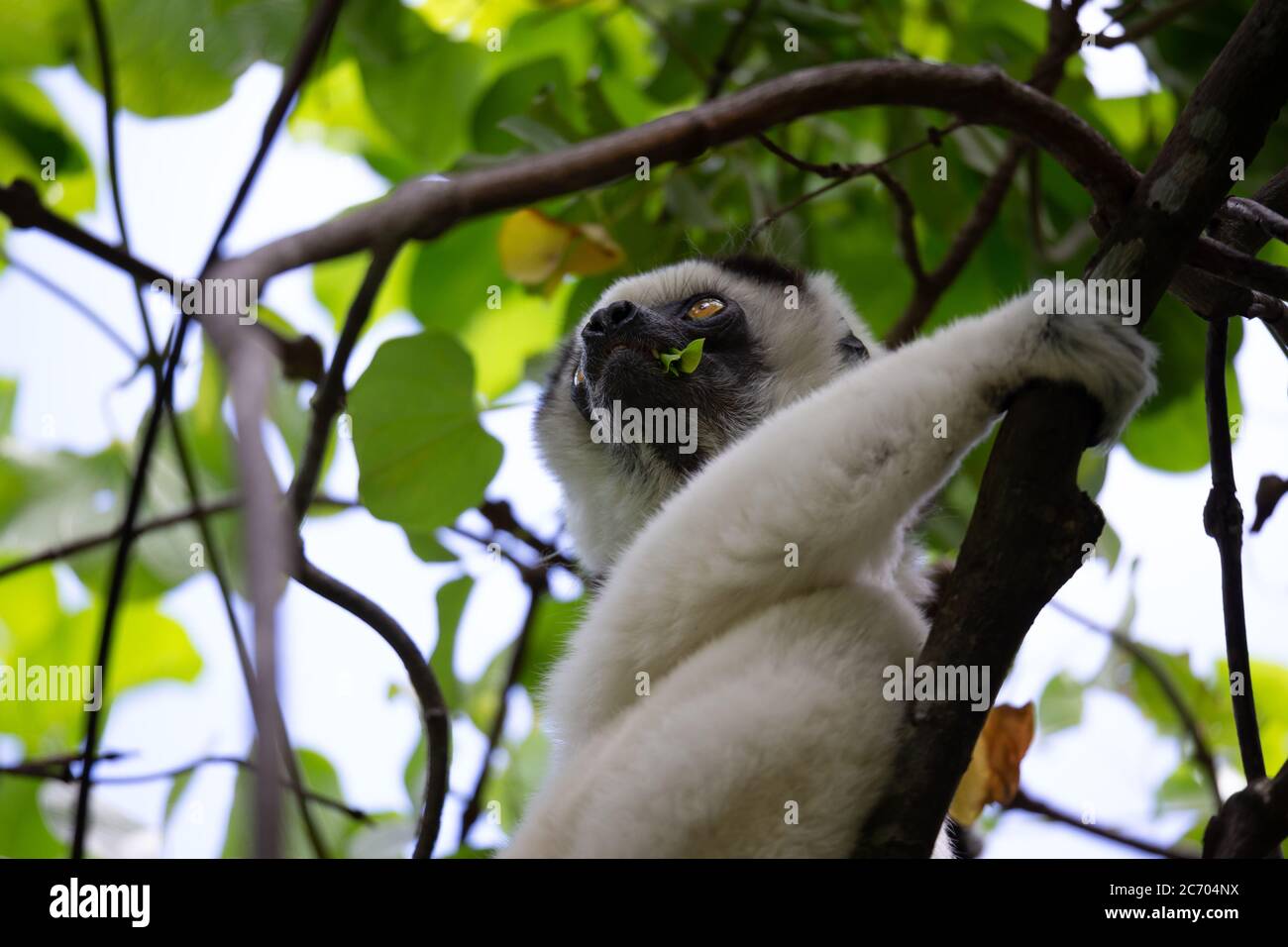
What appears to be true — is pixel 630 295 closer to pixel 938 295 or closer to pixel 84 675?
pixel 938 295

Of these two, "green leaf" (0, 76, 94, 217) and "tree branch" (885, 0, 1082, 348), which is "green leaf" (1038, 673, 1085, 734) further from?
"green leaf" (0, 76, 94, 217)

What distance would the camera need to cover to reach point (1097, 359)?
6.63 ft

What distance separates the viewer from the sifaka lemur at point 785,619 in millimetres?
2061

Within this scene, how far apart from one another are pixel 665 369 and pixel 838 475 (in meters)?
1.33

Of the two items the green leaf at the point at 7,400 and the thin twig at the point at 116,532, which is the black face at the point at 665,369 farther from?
the green leaf at the point at 7,400

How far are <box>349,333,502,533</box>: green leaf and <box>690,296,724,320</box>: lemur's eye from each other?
2.29 feet

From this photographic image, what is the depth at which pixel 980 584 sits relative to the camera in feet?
6.16

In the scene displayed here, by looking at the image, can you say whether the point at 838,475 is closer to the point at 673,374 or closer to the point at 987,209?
the point at 673,374

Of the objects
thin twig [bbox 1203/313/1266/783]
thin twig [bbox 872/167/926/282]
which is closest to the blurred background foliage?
thin twig [bbox 872/167/926/282]

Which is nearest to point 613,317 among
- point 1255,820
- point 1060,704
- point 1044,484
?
point 1044,484

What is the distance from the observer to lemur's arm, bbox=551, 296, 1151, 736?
206 cm

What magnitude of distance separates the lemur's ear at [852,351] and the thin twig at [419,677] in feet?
5.07
